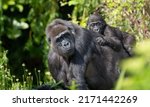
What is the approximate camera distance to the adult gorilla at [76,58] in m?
5.13

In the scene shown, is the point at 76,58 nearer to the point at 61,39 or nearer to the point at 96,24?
the point at 61,39

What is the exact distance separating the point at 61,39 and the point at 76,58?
0.85 feet

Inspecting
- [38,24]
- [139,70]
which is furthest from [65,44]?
[139,70]

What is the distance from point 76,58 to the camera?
520 centimetres

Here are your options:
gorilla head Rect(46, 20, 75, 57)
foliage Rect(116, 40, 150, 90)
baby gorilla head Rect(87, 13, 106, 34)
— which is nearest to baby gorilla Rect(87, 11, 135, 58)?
baby gorilla head Rect(87, 13, 106, 34)

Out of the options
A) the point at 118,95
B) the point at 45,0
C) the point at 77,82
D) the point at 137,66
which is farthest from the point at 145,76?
the point at 45,0

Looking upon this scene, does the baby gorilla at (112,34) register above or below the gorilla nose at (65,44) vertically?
below

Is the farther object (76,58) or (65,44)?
(76,58)

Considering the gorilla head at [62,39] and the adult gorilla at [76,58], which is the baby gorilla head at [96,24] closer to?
the adult gorilla at [76,58]

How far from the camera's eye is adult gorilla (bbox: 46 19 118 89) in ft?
16.8

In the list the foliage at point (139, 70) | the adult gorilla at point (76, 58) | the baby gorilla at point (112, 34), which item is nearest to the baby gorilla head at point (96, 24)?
the baby gorilla at point (112, 34)

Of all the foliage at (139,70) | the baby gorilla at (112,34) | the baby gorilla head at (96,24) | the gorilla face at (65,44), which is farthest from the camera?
the baby gorilla head at (96,24)

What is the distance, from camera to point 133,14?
7.54m

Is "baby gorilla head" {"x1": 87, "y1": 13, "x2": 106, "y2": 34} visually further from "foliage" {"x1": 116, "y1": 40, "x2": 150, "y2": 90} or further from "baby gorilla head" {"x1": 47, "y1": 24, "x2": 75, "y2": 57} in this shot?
"foliage" {"x1": 116, "y1": 40, "x2": 150, "y2": 90}
